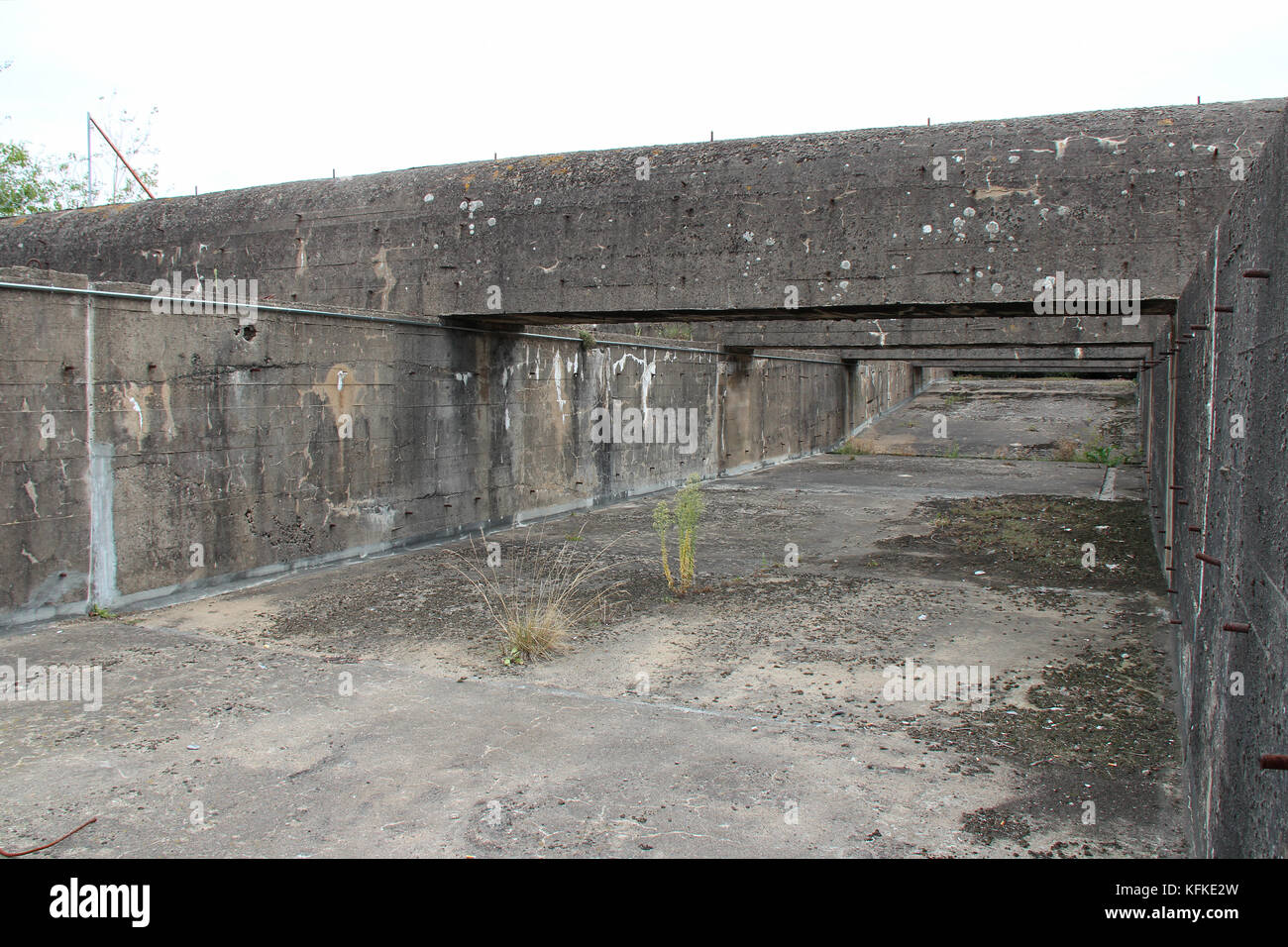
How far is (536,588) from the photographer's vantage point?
7.19m

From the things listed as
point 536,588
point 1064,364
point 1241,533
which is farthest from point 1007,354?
point 1241,533

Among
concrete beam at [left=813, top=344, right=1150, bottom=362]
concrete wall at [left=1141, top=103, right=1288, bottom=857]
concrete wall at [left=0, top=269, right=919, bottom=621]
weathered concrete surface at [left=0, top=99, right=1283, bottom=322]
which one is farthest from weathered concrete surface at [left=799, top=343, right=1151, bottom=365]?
concrete wall at [left=1141, top=103, right=1288, bottom=857]

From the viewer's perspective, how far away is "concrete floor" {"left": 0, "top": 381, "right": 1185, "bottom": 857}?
3289 millimetres

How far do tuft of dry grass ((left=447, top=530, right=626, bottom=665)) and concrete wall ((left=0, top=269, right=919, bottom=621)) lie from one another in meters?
1.02

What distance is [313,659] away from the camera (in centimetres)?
536

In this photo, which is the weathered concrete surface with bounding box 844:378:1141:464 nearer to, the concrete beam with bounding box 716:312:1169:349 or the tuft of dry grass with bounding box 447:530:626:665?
the concrete beam with bounding box 716:312:1169:349

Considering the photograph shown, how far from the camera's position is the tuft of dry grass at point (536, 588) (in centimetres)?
552

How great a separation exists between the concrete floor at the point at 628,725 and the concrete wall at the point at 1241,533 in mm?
691

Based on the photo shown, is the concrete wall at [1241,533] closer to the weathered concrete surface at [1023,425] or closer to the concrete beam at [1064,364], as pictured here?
the weathered concrete surface at [1023,425]

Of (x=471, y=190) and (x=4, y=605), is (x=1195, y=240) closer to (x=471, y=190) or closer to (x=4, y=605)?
(x=471, y=190)

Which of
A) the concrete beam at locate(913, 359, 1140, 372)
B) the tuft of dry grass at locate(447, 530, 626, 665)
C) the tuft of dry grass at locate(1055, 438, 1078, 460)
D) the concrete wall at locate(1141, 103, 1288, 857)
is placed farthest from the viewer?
the tuft of dry grass at locate(1055, 438, 1078, 460)

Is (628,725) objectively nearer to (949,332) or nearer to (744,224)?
(744,224)

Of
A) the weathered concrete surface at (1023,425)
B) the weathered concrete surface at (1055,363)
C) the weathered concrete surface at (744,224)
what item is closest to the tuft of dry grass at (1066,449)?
the weathered concrete surface at (1023,425)
